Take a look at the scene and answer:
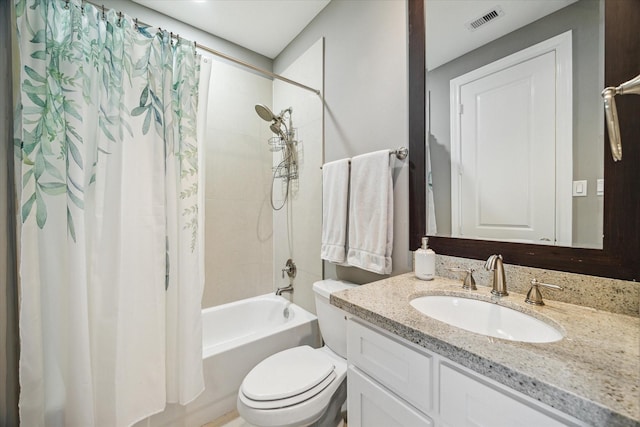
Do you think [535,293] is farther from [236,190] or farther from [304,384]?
[236,190]

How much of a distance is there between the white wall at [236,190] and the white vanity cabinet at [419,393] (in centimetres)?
157

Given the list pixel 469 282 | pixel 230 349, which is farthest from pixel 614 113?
pixel 230 349

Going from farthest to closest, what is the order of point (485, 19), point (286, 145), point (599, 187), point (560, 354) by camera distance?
1. point (286, 145)
2. point (485, 19)
3. point (599, 187)
4. point (560, 354)

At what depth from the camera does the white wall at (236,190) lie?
6.81 feet

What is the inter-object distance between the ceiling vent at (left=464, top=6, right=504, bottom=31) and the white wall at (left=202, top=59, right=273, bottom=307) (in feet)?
5.68

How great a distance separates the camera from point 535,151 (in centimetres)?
88

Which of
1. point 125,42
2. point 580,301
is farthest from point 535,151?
point 125,42

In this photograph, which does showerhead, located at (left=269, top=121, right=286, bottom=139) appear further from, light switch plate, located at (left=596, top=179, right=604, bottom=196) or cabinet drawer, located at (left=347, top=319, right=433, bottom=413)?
light switch plate, located at (left=596, top=179, right=604, bottom=196)

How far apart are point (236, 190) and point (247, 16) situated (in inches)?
52.5

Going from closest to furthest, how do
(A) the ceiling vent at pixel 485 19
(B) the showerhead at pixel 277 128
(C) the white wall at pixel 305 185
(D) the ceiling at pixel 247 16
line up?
(A) the ceiling vent at pixel 485 19
(D) the ceiling at pixel 247 16
(C) the white wall at pixel 305 185
(B) the showerhead at pixel 277 128

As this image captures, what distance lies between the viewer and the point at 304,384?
1115mm

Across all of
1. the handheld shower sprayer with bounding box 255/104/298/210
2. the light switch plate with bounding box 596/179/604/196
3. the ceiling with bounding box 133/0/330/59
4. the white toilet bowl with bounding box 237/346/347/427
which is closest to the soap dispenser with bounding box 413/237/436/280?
the light switch plate with bounding box 596/179/604/196

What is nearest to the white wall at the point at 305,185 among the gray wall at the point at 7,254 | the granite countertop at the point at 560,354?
the granite countertop at the point at 560,354

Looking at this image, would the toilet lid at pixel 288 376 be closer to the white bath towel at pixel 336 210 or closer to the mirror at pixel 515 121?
the white bath towel at pixel 336 210
